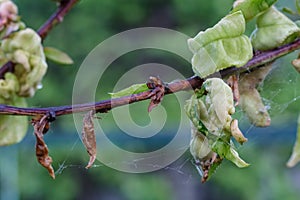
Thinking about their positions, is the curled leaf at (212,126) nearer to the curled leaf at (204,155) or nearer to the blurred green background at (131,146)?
the curled leaf at (204,155)

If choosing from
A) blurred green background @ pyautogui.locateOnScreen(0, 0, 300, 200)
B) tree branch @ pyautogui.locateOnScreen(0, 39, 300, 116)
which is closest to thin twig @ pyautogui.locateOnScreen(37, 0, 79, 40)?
tree branch @ pyautogui.locateOnScreen(0, 39, 300, 116)

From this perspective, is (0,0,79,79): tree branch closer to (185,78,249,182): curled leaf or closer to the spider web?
the spider web

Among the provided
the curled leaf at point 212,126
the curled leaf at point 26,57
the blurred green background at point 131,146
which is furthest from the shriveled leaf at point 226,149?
the blurred green background at point 131,146

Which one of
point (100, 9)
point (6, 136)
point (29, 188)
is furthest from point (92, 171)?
point (6, 136)

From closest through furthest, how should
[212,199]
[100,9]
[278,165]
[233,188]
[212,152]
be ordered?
[212,152] → [278,165] → [233,188] → [212,199] → [100,9]

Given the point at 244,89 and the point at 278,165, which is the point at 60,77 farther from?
the point at 244,89

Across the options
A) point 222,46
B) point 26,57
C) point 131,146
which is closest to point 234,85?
point 222,46
